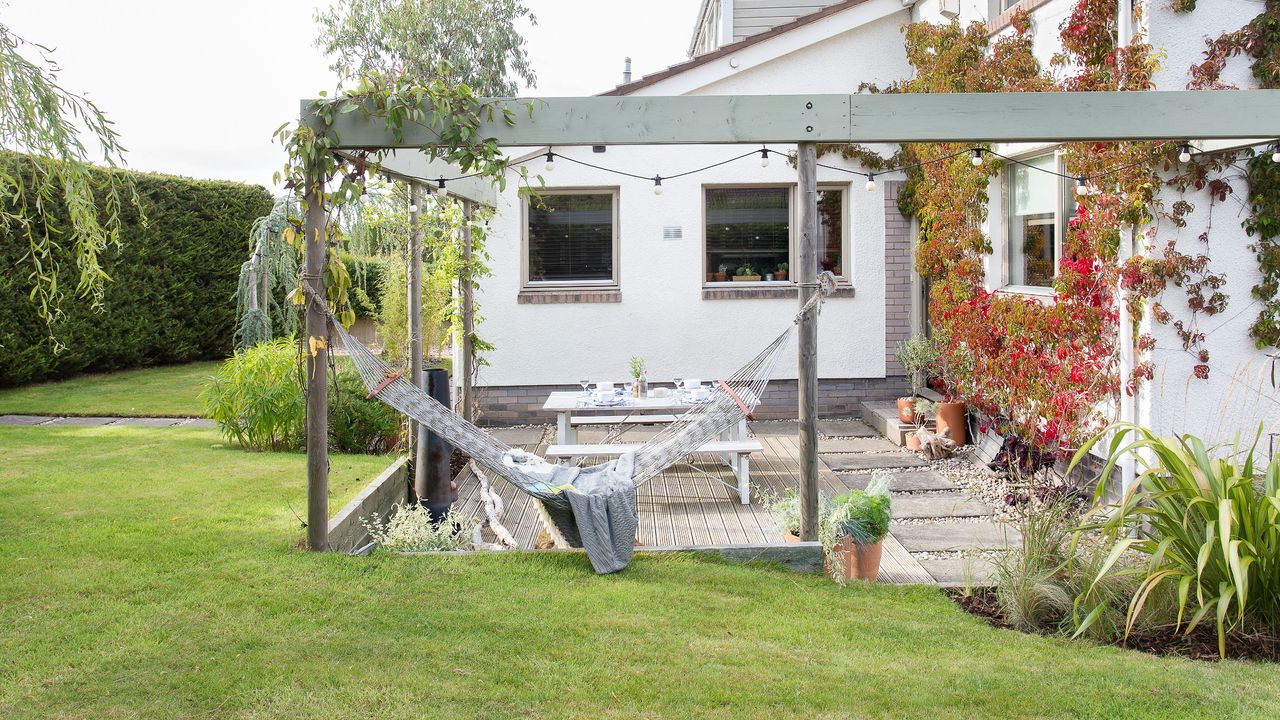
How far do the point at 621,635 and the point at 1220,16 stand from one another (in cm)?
457

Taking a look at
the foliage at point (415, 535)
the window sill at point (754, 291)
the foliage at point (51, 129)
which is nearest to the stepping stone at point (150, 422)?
the foliage at point (415, 535)

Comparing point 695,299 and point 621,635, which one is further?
point 695,299

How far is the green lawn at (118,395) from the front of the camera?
999cm

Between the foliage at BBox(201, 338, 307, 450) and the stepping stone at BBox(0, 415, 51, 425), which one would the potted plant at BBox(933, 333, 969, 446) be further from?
the stepping stone at BBox(0, 415, 51, 425)

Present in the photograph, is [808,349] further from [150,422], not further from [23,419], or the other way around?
[23,419]

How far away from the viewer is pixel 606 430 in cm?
995

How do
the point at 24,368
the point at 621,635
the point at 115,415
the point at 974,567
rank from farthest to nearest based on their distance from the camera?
the point at 24,368, the point at 115,415, the point at 974,567, the point at 621,635

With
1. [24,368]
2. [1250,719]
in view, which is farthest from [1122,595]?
[24,368]

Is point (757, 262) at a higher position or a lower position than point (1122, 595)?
higher

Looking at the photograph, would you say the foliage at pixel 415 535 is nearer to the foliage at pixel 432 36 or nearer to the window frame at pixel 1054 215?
the window frame at pixel 1054 215

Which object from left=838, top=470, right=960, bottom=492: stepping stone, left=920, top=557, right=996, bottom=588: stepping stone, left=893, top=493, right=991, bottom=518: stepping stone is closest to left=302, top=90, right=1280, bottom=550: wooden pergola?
left=920, top=557, right=996, bottom=588: stepping stone

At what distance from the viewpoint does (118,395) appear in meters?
11.1

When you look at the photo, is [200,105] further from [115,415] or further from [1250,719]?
[1250,719]

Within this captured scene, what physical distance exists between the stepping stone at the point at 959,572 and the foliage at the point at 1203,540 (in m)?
0.62
